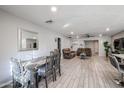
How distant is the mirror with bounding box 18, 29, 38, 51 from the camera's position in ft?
13.4

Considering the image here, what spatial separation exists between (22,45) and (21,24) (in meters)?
0.77

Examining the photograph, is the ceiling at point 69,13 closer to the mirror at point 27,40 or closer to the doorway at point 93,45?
the mirror at point 27,40

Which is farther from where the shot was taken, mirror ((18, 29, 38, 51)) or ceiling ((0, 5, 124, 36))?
mirror ((18, 29, 38, 51))

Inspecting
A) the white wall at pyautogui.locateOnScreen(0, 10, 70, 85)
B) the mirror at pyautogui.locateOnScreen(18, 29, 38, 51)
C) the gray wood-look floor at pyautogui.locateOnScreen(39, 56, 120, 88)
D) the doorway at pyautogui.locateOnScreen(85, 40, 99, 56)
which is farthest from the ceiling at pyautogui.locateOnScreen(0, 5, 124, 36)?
the doorway at pyautogui.locateOnScreen(85, 40, 99, 56)

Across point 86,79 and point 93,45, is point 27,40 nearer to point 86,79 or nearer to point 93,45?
point 86,79

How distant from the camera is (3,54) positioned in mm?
3354

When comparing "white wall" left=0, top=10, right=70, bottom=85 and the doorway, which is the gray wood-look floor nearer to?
"white wall" left=0, top=10, right=70, bottom=85

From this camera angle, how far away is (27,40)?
15.0 feet

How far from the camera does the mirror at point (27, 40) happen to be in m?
4.09

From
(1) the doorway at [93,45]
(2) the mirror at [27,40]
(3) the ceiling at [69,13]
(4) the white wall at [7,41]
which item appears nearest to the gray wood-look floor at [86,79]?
(4) the white wall at [7,41]

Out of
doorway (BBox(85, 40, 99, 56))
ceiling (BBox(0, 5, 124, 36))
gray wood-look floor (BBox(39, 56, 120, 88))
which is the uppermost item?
ceiling (BBox(0, 5, 124, 36))

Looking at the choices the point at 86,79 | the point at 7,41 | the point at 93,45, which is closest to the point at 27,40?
the point at 7,41
